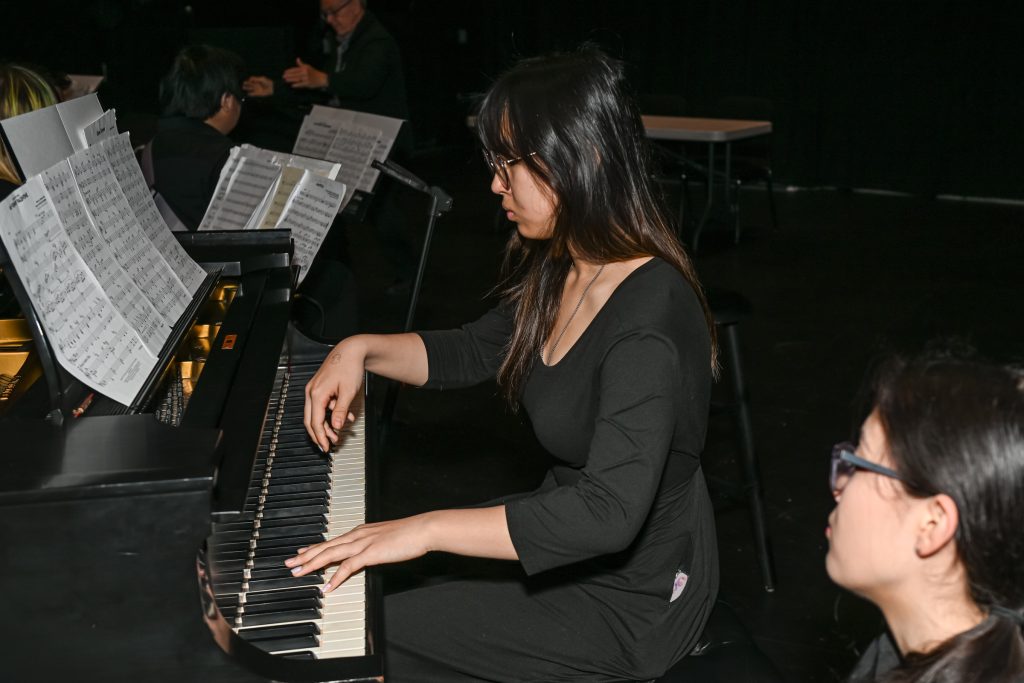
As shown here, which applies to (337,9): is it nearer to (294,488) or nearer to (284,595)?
(294,488)

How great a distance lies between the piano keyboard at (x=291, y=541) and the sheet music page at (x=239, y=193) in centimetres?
96

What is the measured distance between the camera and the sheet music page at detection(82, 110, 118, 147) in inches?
69.9

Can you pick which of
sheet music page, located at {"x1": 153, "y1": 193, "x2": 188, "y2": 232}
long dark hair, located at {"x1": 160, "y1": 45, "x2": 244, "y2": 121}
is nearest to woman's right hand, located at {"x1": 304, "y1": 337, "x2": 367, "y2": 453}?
sheet music page, located at {"x1": 153, "y1": 193, "x2": 188, "y2": 232}

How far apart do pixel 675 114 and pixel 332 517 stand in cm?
649

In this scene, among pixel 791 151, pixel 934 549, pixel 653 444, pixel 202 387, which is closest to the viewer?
pixel 934 549

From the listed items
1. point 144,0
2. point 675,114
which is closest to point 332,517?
point 675,114

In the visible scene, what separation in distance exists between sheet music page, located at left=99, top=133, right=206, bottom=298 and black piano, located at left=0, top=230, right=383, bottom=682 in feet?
0.79

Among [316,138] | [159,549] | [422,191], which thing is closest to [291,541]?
[159,549]

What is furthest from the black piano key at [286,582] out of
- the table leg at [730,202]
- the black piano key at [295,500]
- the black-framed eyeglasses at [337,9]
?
the table leg at [730,202]

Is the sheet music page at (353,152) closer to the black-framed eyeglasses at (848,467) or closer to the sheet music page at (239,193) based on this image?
the sheet music page at (239,193)

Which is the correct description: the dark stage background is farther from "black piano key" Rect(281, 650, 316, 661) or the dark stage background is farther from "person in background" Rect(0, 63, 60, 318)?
"black piano key" Rect(281, 650, 316, 661)

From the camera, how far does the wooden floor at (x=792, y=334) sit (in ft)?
9.55

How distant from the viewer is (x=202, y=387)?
161cm

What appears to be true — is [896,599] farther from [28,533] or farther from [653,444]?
[28,533]
